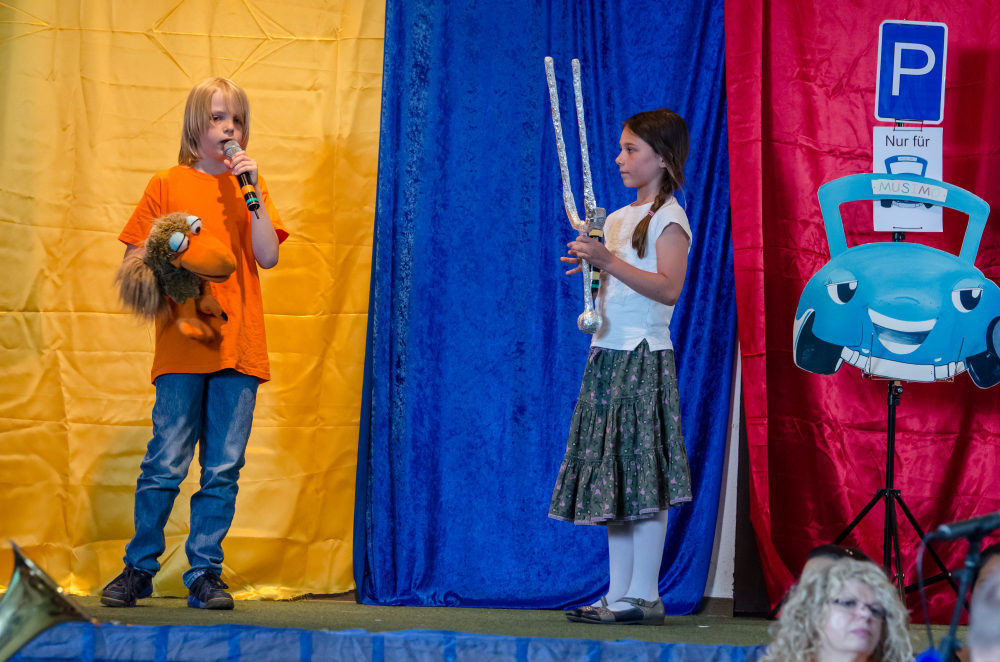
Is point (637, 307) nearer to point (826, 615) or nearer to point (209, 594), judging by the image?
point (826, 615)

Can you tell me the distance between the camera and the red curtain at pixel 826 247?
9.14ft

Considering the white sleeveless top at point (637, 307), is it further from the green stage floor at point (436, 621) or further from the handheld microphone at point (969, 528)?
the handheld microphone at point (969, 528)

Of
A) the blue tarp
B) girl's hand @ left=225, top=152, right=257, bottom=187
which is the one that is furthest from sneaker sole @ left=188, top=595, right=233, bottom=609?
girl's hand @ left=225, top=152, right=257, bottom=187

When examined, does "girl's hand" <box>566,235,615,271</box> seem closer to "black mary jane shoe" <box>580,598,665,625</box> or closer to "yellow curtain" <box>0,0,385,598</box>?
"black mary jane shoe" <box>580,598,665,625</box>

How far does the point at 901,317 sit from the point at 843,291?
0.54ft

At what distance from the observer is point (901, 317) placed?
247 centimetres

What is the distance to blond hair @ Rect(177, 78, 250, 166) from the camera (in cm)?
238

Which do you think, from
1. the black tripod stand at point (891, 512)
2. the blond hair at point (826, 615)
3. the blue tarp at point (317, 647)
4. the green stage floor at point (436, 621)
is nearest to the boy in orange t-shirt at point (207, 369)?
the green stage floor at point (436, 621)

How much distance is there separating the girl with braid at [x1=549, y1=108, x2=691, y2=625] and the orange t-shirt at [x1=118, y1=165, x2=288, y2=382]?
2.78ft

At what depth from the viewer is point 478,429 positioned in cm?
292

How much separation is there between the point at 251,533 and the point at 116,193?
1161mm

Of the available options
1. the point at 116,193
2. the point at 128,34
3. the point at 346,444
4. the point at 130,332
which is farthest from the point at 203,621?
the point at 128,34

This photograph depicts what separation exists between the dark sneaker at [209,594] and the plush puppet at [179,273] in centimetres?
60

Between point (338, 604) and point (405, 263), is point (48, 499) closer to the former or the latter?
point (338, 604)
